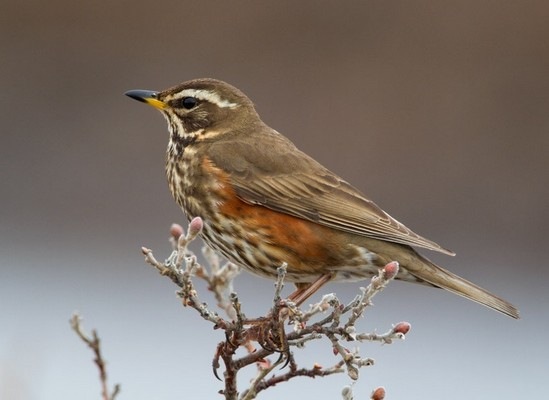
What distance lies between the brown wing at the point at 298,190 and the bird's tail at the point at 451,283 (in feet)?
0.33

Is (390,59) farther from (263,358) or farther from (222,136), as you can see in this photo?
(263,358)

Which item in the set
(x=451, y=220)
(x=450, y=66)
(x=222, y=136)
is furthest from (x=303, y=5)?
(x=222, y=136)

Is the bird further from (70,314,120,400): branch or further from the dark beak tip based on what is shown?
(70,314,120,400): branch

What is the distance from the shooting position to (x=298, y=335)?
489 centimetres

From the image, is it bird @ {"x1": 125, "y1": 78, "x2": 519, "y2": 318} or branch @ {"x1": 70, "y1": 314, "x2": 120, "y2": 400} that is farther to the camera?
bird @ {"x1": 125, "y1": 78, "x2": 519, "y2": 318}

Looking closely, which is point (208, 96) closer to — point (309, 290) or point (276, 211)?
point (276, 211)

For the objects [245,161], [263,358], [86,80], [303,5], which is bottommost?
[263,358]

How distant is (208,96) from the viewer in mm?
6188

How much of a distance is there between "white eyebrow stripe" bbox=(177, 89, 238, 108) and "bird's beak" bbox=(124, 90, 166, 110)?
0.30 feet

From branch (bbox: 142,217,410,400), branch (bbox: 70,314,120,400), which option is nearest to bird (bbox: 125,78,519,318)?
branch (bbox: 142,217,410,400)

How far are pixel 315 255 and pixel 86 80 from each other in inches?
189

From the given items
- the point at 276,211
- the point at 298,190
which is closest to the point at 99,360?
the point at 276,211

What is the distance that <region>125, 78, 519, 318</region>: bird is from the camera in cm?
570

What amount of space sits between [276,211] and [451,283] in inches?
29.9
